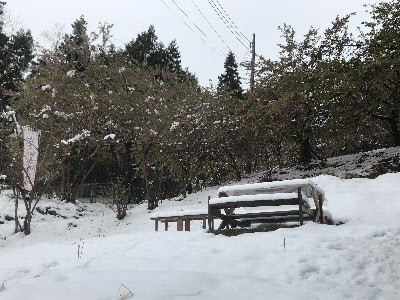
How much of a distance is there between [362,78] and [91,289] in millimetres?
15834

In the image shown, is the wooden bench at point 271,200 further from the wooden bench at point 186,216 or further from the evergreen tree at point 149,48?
the evergreen tree at point 149,48

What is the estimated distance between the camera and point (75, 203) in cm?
2388

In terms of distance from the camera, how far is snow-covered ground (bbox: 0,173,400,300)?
14.9 ft

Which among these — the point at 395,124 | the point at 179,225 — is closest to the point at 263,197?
the point at 179,225

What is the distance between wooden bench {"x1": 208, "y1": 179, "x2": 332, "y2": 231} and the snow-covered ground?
0.56 metres

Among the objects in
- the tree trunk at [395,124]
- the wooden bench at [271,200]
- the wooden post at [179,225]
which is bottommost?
the wooden post at [179,225]

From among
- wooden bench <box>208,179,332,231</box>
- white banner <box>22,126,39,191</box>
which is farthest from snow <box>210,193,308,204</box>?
white banner <box>22,126,39,191</box>

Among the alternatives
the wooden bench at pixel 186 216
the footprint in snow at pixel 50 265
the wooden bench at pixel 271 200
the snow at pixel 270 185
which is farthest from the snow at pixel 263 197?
the footprint in snow at pixel 50 265

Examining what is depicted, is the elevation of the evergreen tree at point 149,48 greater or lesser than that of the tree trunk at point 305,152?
greater

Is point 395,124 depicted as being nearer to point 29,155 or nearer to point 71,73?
point 29,155

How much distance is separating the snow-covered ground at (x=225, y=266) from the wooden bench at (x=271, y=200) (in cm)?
56

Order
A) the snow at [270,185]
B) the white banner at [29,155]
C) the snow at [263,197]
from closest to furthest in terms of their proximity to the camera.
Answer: the snow at [263,197] < the snow at [270,185] < the white banner at [29,155]

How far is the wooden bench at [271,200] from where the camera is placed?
7646 mm

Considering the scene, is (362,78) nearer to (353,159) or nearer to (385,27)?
(385,27)
